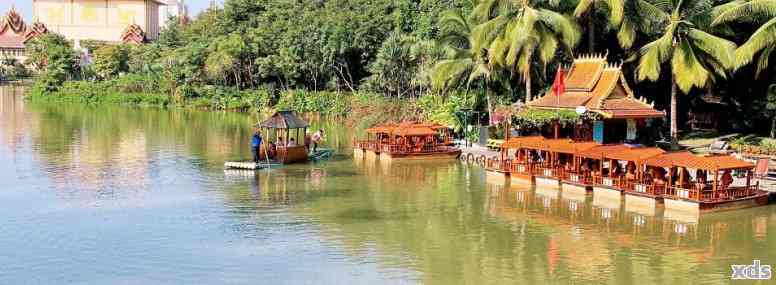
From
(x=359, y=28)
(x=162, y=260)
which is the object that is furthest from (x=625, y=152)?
(x=359, y=28)

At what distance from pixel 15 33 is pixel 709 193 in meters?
100

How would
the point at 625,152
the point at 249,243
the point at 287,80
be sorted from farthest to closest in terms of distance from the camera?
1. the point at 287,80
2. the point at 625,152
3. the point at 249,243

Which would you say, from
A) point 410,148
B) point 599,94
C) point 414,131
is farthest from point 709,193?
point 410,148

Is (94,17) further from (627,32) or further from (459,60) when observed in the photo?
(627,32)

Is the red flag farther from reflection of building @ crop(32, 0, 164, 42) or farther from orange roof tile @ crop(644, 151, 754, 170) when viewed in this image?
reflection of building @ crop(32, 0, 164, 42)

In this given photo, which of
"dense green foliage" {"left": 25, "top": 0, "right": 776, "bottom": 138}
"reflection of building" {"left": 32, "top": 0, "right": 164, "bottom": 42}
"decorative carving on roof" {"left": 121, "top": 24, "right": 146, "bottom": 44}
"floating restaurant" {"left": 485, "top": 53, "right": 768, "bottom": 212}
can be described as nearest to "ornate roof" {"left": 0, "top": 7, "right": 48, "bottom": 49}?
"reflection of building" {"left": 32, "top": 0, "right": 164, "bottom": 42}

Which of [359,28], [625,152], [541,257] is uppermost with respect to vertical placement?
[359,28]

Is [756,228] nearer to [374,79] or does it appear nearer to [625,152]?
[625,152]

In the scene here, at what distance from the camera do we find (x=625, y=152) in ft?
72.2

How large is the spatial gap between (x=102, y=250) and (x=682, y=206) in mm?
12500

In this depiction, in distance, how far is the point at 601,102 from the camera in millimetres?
26031

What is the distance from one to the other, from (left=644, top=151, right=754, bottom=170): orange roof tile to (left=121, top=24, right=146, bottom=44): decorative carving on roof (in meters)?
87.4

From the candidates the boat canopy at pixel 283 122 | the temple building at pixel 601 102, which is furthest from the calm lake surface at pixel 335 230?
the temple building at pixel 601 102

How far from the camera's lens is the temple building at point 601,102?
2617cm
